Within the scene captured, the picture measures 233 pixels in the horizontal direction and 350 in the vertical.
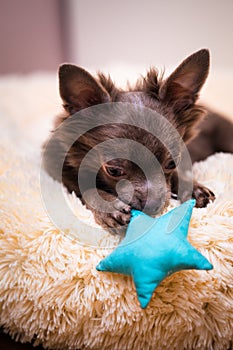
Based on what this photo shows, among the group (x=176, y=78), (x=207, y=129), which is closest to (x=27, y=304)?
(x=176, y=78)

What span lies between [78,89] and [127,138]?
0.34 meters

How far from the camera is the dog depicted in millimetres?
1563

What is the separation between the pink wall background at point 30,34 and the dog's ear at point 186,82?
295cm

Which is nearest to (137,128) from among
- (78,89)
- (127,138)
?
(127,138)

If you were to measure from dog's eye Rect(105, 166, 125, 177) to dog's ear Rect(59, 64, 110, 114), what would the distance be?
333mm

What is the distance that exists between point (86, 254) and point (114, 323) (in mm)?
262

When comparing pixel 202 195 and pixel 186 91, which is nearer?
pixel 202 195

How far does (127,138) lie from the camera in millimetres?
1603

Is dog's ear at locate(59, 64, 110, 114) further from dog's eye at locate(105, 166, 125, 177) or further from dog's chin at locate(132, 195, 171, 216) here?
dog's chin at locate(132, 195, 171, 216)

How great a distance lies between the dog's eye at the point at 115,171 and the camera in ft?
5.25

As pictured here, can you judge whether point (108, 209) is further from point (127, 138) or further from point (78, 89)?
point (78, 89)

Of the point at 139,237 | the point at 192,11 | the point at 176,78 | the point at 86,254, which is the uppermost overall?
the point at 192,11

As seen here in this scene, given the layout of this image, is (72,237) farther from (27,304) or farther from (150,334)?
(150,334)

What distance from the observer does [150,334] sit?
132 cm
